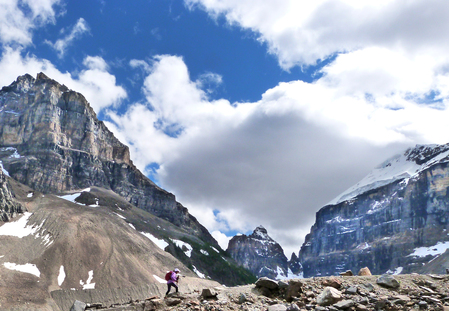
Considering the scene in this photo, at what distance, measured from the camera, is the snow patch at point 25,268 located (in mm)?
91438

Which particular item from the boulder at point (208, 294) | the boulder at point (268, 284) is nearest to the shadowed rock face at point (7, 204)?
the boulder at point (208, 294)

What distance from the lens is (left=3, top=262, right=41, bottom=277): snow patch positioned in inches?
3600

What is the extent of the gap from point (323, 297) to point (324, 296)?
3.0 inches

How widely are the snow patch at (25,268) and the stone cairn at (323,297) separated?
250ft

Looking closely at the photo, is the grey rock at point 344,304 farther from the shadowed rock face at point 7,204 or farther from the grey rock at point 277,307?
the shadowed rock face at point 7,204

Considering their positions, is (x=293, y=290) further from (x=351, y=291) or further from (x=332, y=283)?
(x=351, y=291)

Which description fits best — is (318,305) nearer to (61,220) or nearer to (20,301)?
(20,301)

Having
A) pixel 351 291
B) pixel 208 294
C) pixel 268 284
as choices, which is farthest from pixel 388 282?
pixel 208 294

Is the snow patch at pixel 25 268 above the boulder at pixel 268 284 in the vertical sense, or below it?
above

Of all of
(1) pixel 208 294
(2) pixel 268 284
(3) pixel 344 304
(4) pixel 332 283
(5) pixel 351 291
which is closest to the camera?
(3) pixel 344 304

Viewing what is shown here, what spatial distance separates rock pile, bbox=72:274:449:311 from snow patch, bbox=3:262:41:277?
78.4 metres

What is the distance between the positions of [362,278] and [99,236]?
110622mm

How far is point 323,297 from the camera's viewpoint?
20.4 metres

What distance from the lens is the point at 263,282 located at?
2425 cm
